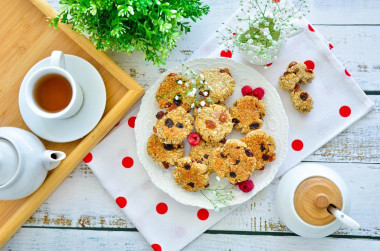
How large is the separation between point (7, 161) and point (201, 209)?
67cm

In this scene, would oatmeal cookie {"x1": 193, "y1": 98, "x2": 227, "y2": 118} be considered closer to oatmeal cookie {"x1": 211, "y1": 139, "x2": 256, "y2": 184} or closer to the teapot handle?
oatmeal cookie {"x1": 211, "y1": 139, "x2": 256, "y2": 184}

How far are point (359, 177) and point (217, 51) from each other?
0.71m

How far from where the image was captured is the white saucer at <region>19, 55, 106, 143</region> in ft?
4.14

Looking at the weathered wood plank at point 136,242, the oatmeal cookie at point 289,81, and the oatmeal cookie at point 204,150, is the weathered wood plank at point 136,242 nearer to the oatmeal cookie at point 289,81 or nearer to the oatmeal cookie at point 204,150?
the oatmeal cookie at point 204,150

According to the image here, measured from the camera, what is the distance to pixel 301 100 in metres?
1.33

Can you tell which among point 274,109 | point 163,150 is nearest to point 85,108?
point 163,150

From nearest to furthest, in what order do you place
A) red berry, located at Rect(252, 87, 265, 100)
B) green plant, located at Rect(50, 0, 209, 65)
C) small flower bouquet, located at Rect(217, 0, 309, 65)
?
green plant, located at Rect(50, 0, 209, 65) → small flower bouquet, located at Rect(217, 0, 309, 65) → red berry, located at Rect(252, 87, 265, 100)

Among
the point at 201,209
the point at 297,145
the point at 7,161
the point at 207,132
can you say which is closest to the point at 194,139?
the point at 207,132

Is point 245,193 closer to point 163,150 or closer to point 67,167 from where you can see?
point 163,150

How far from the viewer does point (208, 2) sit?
1435 mm

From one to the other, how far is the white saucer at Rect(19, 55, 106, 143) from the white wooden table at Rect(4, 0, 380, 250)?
182 mm

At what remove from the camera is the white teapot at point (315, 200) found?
1136 mm

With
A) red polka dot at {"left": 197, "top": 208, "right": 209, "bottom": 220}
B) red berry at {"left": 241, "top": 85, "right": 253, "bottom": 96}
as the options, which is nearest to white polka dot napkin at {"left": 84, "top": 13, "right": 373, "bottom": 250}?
red polka dot at {"left": 197, "top": 208, "right": 209, "bottom": 220}

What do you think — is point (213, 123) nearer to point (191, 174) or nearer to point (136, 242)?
point (191, 174)
